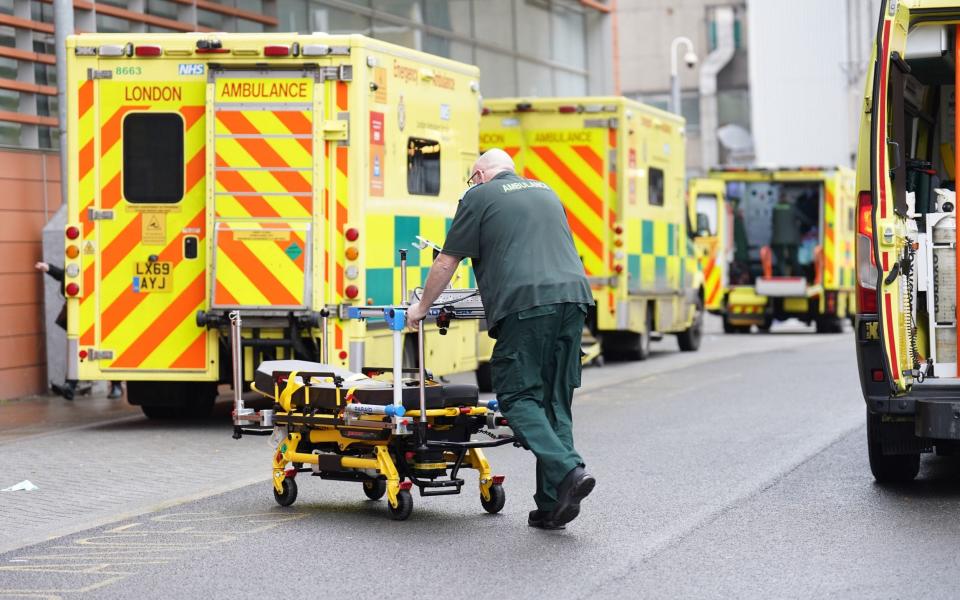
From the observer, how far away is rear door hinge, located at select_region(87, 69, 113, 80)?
41.3 feet

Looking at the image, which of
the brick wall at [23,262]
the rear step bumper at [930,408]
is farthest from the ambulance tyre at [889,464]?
the brick wall at [23,262]

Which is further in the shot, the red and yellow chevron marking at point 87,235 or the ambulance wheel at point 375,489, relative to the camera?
the red and yellow chevron marking at point 87,235

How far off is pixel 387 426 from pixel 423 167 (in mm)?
5793

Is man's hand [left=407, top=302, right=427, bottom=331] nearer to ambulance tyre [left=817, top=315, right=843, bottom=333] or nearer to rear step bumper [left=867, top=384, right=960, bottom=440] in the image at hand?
rear step bumper [left=867, top=384, right=960, bottom=440]

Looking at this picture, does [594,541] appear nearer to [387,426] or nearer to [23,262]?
[387,426]

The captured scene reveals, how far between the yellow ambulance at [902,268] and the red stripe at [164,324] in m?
5.52

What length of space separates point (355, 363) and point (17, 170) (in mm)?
4758

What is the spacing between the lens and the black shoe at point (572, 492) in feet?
24.9

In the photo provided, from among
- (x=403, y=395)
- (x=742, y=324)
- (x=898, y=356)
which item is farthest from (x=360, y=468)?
(x=742, y=324)

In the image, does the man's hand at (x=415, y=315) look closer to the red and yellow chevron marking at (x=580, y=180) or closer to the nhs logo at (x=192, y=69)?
the nhs logo at (x=192, y=69)

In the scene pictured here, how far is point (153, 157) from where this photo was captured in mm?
12633

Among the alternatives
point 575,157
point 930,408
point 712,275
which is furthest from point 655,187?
point 930,408

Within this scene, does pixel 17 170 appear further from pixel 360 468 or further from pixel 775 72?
pixel 775 72

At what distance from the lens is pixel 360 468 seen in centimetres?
834
